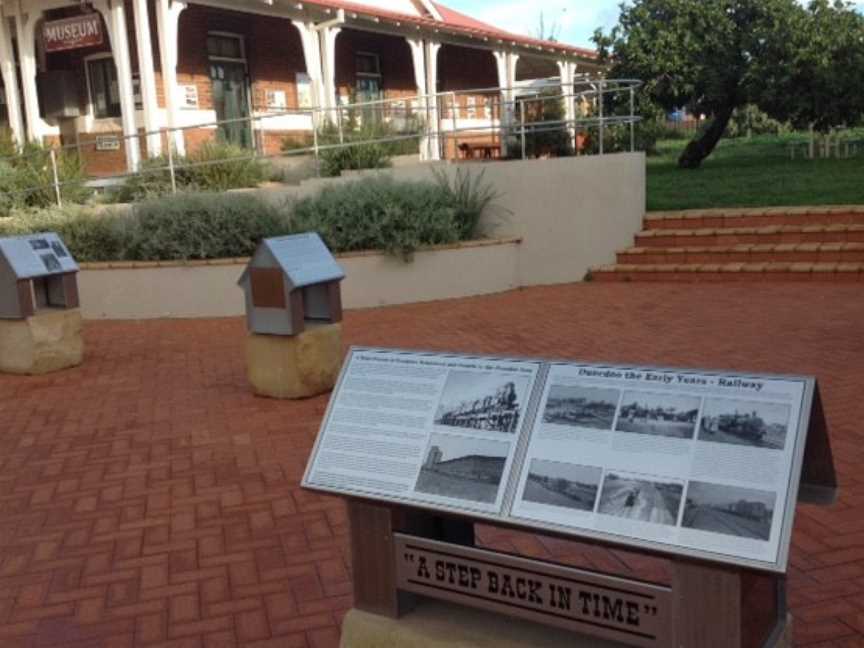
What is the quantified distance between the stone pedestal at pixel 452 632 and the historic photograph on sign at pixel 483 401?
559 millimetres

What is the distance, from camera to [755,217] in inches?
448

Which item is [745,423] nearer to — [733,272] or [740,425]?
[740,425]

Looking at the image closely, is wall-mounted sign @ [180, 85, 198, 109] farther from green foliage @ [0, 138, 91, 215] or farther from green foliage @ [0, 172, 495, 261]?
green foliage @ [0, 172, 495, 261]

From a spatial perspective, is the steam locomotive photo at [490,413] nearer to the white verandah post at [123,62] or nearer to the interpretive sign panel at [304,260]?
the interpretive sign panel at [304,260]

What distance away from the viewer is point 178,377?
289 inches

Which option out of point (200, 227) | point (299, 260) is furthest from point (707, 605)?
point (200, 227)

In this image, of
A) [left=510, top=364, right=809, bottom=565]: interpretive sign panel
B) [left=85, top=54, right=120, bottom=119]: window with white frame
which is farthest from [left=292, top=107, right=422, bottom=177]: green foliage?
[left=510, top=364, right=809, bottom=565]: interpretive sign panel

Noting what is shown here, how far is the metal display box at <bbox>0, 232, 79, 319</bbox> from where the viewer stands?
739cm

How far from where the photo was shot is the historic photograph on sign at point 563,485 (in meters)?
2.28

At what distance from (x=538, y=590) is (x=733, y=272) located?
8868 mm

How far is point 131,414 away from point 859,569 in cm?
460

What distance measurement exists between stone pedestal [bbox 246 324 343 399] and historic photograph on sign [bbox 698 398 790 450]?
4407mm

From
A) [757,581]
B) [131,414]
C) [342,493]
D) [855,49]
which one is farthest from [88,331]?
[855,49]

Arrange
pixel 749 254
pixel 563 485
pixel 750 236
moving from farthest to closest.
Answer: pixel 750 236, pixel 749 254, pixel 563 485
